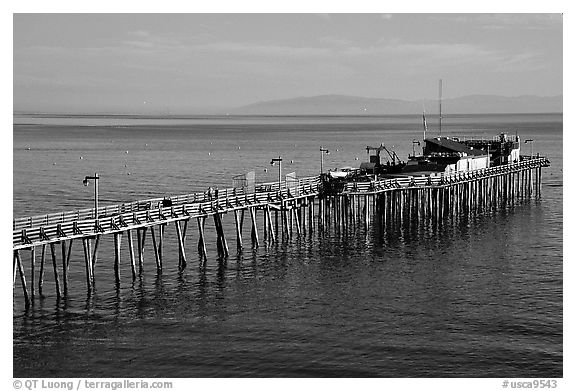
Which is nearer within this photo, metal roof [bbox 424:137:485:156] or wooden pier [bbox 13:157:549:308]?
wooden pier [bbox 13:157:549:308]

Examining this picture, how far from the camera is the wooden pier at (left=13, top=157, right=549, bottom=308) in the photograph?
46.2 metres

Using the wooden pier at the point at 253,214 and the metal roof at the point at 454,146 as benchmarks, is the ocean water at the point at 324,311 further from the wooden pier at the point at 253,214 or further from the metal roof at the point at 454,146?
the metal roof at the point at 454,146

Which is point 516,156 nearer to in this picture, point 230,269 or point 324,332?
point 230,269

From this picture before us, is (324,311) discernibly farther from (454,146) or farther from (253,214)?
(454,146)

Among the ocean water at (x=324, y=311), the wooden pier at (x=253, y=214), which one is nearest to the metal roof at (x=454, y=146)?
the wooden pier at (x=253, y=214)

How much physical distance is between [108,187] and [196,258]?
4142 centimetres

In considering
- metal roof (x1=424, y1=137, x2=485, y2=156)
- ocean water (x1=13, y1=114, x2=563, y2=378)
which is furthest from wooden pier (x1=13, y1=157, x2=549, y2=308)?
metal roof (x1=424, y1=137, x2=485, y2=156)

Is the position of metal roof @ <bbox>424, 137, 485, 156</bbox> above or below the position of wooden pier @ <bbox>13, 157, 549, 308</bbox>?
above

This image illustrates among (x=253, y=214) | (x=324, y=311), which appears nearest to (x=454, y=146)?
(x=253, y=214)

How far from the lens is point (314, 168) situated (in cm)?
12288

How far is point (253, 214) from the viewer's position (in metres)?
58.9

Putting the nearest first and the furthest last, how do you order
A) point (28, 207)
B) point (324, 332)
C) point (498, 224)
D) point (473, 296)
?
point (324, 332) < point (473, 296) < point (498, 224) < point (28, 207)

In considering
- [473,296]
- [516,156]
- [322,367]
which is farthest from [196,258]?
[516,156]

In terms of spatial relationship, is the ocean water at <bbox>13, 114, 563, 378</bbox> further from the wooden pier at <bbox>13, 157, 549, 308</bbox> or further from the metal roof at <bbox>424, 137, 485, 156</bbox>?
the metal roof at <bbox>424, 137, 485, 156</bbox>
